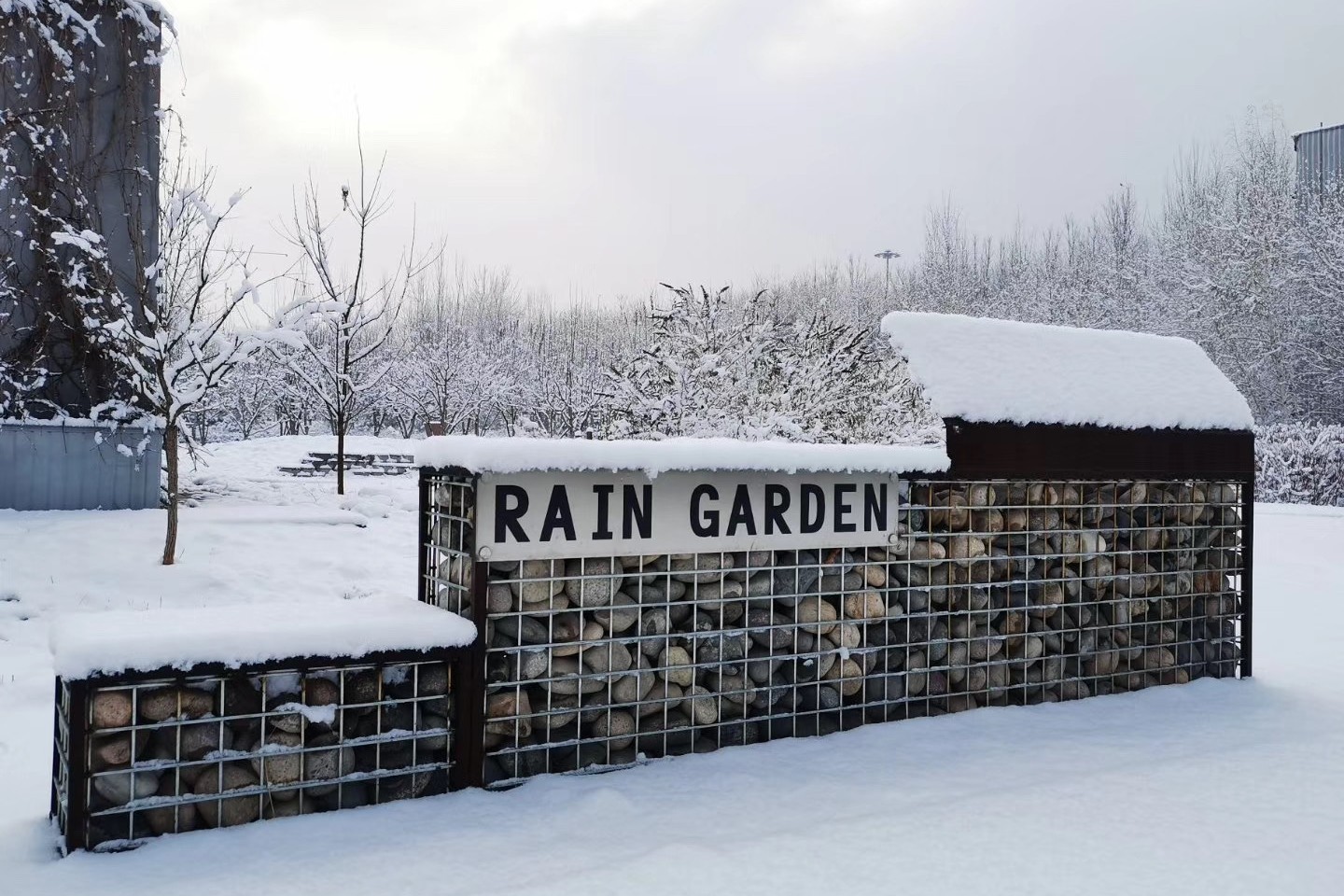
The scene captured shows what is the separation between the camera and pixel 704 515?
4.02 meters

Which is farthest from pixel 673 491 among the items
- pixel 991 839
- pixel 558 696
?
pixel 991 839

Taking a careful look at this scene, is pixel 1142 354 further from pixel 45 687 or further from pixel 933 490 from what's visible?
pixel 45 687

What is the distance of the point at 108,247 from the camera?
→ 10195 millimetres

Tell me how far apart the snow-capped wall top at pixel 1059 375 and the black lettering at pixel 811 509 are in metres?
0.81

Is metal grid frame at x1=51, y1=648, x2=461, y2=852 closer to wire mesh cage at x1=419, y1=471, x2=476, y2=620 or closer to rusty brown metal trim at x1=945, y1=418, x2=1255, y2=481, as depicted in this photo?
wire mesh cage at x1=419, y1=471, x2=476, y2=620

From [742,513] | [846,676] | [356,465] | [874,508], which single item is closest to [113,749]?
[742,513]

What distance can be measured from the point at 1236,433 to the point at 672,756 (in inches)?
151

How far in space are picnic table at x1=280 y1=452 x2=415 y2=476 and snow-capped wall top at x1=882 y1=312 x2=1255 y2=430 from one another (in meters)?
14.2

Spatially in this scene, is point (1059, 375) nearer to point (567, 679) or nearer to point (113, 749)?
point (567, 679)

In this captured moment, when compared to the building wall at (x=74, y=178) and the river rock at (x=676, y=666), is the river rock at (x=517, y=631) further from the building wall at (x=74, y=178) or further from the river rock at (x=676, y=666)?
the building wall at (x=74, y=178)

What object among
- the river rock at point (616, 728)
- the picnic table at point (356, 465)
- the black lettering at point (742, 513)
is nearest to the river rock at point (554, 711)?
the river rock at point (616, 728)

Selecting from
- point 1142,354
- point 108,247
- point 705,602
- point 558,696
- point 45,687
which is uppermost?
point 108,247

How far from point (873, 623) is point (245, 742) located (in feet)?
8.61

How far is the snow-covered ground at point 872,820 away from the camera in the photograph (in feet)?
9.39
